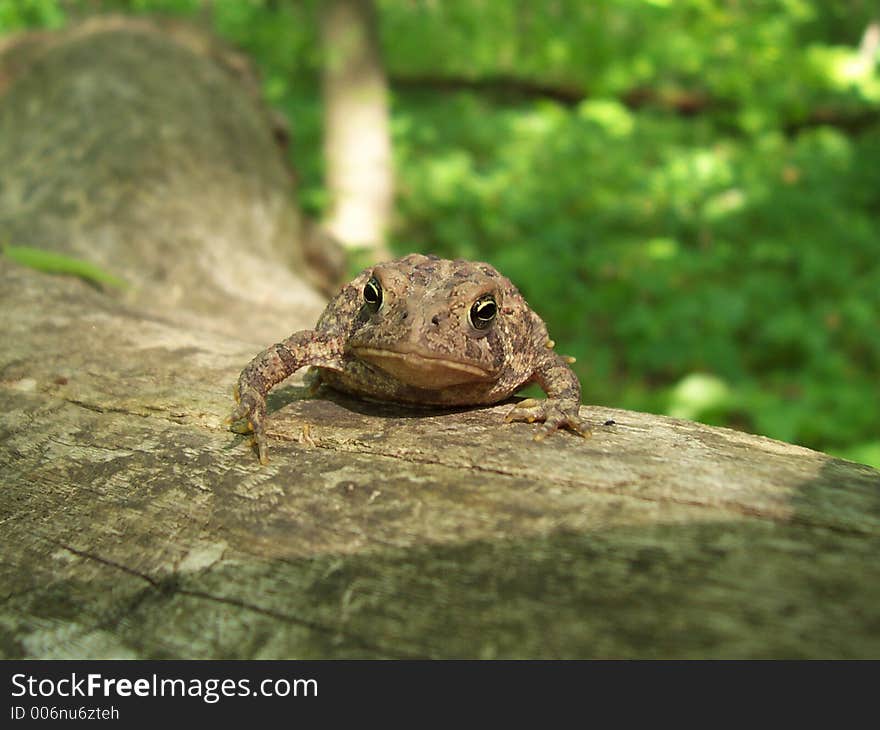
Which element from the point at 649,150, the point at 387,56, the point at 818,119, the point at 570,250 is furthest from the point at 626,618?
the point at 387,56

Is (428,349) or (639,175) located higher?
(639,175)

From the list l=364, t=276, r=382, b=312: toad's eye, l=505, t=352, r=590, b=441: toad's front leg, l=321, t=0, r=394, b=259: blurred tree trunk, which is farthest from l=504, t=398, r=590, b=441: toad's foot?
l=321, t=0, r=394, b=259: blurred tree trunk

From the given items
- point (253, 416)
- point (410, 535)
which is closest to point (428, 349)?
point (253, 416)

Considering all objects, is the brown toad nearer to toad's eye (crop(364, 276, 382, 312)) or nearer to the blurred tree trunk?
toad's eye (crop(364, 276, 382, 312))

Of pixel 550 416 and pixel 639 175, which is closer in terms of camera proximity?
pixel 550 416

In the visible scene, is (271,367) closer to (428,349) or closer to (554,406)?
(428,349)

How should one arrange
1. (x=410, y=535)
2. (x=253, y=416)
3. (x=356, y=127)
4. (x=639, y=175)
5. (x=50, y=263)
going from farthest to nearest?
(x=639, y=175)
(x=356, y=127)
(x=50, y=263)
(x=253, y=416)
(x=410, y=535)

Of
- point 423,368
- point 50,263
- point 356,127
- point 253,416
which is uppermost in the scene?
point 356,127
